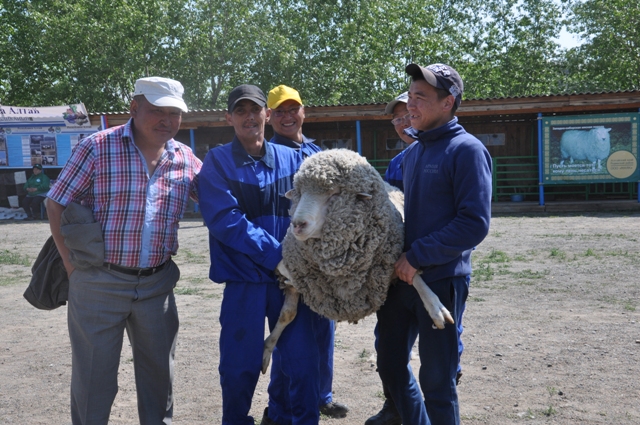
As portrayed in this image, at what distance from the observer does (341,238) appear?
296cm

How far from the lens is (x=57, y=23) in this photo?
86.4 ft

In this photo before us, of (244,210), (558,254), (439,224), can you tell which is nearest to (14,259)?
(244,210)

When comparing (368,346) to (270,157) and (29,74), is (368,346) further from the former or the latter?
(29,74)

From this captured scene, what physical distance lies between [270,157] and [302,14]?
28.7 meters

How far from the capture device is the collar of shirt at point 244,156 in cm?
329

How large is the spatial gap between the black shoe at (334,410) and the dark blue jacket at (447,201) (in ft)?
4.73

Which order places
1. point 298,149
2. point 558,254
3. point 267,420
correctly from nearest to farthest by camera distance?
point 267,420, point 298,149, point 558,254

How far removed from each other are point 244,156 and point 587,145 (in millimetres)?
14742

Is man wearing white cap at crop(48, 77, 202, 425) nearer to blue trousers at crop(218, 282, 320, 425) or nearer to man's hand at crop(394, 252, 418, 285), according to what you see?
blue trousers at crop(218, 282, 320, 425)

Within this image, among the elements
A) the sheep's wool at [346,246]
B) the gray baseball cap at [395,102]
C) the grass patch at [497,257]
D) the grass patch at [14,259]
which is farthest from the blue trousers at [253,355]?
the grass patch at [14,259]

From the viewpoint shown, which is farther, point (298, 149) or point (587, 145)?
point (587, 145)

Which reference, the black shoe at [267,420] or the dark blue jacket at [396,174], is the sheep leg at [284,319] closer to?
the black shoe at [267,420]

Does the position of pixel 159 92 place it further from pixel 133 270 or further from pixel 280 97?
pixel 280 97

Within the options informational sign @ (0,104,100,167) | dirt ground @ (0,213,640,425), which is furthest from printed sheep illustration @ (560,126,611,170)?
informational sign @ (0,104,100,167)
